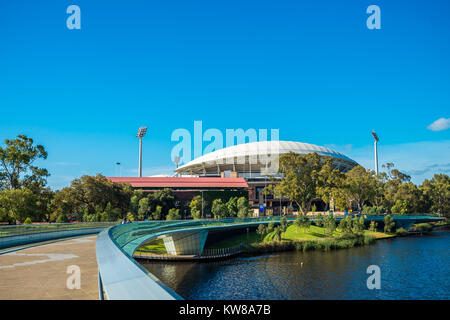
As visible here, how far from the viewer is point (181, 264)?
131 ft

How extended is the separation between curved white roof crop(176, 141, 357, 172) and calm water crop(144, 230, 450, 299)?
235 feet

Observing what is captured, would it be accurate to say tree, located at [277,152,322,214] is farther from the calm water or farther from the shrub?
the shrub

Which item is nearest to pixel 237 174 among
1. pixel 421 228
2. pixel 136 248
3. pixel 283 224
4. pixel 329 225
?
pixel 329 225

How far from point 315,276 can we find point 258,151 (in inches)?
3397

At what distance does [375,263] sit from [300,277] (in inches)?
465

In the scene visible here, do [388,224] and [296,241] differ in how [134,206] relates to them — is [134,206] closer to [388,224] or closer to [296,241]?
[296,241]

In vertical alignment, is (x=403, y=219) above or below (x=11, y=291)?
below

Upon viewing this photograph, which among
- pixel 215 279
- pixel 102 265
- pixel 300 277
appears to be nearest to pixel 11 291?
pixel 102 265

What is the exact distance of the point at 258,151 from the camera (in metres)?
117

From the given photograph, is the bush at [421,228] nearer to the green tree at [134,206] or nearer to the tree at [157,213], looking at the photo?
the tree at [157,213]

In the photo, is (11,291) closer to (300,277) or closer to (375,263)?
(300,277)

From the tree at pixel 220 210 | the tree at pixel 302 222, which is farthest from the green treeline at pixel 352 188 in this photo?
the tree at pixel 220 210

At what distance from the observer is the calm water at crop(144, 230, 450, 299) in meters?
26.1

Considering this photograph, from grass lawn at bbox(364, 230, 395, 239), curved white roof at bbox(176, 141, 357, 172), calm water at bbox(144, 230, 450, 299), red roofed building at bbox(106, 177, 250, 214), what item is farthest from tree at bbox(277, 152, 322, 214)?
curved white roof at bbox(176, 141, 357, 172)
